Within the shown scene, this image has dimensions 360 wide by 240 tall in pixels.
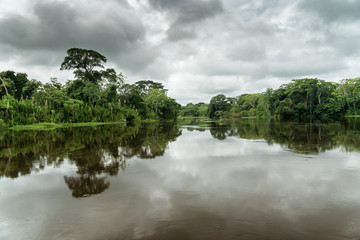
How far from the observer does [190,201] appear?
11.0 feet

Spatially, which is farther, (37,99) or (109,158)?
(37,99)

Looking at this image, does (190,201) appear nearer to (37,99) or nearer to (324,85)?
(37,99)

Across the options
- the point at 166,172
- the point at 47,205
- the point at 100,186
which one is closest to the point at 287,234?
the point at 166,172

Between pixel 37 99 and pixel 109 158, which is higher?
pixel 37 99

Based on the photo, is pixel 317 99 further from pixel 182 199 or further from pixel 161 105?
pixel 182 199

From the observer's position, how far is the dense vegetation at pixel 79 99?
1981 centimetres

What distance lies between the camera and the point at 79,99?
29.6 meters

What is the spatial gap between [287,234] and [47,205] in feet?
12.5

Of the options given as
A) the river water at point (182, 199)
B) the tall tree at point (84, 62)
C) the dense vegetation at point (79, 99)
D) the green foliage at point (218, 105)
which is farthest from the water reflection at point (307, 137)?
the green foliage at point (218, 105)

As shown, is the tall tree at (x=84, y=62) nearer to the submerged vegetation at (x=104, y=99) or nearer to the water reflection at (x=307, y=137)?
the submerged vegetation at (x=104, y=99)

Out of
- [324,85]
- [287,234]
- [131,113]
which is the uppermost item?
[324,85]

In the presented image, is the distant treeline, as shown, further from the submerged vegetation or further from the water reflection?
the water reflection

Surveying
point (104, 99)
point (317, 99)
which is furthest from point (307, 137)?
point (317, 99)

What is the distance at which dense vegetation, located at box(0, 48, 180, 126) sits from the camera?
19812 mm
